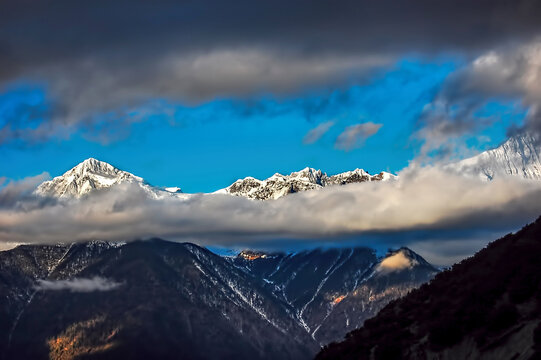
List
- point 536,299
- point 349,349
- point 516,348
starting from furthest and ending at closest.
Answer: point 349,349, point 536,299, point 516,348

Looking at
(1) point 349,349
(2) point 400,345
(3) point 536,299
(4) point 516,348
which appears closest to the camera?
(4) point 516,348

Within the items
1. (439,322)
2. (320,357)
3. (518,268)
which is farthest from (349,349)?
(518,268)

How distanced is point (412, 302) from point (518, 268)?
17.2 metres

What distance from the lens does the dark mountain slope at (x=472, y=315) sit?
3506 inches

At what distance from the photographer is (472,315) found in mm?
95188

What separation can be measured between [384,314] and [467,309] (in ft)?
62.2

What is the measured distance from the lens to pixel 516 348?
8538cm

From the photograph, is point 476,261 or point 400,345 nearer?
point 400,345

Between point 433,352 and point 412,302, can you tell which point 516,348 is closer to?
point 433,352

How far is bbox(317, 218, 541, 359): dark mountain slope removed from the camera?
292 feet

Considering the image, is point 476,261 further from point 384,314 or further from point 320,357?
point 320,357

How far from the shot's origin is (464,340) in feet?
305

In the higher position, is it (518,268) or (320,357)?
(518,268)

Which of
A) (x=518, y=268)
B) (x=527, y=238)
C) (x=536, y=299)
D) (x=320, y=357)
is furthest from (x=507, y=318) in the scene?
(x=320, y=357)
